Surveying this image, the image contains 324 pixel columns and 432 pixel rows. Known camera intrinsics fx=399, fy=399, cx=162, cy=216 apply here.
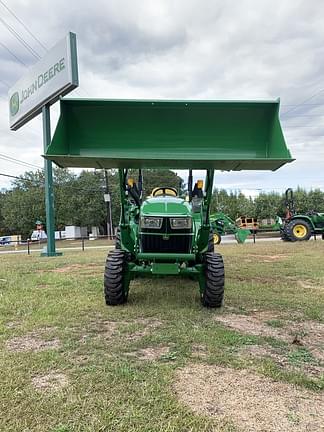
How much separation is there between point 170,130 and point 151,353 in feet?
9.70

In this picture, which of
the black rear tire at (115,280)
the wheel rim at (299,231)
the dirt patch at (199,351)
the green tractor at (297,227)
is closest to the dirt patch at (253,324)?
the dirt patch at (199,351)

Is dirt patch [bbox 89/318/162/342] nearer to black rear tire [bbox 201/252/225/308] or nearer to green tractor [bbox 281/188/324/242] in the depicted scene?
black rear tire [bbox 201/252/225/308]

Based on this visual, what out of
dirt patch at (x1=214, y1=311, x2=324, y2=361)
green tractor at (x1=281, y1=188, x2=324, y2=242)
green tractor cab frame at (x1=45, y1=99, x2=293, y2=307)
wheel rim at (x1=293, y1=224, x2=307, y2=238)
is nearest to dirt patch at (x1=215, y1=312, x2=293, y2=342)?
dirt patch at (x1=214, y1=311, x2=324, y2=361)

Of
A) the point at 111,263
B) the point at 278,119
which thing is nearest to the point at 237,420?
the point at 111,263

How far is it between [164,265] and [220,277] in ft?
2.36

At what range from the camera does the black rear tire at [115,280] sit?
511 cm

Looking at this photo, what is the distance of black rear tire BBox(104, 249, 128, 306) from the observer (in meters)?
5.11

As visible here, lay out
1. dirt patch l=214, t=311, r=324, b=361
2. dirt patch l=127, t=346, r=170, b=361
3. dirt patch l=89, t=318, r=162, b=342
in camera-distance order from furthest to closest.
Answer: dirt patch l=89, t=318, r=162, b=342, dirt patch l=214, t=311, r=324, b=361, dirt patch l=127, t=346, r=170, b=361

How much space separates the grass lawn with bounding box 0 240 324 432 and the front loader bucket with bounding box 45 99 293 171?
1.86m

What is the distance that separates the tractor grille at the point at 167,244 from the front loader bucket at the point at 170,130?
3.01 feet

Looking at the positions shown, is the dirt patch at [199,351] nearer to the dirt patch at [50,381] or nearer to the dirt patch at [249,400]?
the dirt patch at [249,400]

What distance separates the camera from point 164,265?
5.06 metres

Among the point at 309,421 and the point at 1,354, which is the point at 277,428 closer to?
the point at 309,421

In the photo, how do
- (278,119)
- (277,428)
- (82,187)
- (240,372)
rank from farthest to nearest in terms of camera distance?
(82,187) → (278,119) → (240,372) → (277,428)
